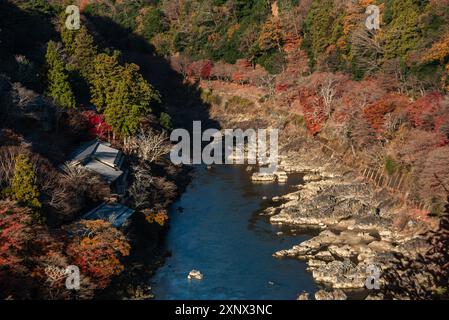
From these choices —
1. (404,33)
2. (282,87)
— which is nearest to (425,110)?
(404,33)

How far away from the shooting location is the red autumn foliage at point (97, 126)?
35.1 meters

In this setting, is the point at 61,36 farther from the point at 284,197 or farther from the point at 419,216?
the point at 419,216

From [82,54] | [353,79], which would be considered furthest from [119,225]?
[353,79]

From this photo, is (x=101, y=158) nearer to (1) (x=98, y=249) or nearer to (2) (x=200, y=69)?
(1) (x=98, y=249)

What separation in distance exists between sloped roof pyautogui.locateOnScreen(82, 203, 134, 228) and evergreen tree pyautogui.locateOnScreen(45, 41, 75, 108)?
10.2 meters

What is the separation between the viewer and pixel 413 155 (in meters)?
31.4

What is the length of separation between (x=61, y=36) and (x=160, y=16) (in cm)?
2532

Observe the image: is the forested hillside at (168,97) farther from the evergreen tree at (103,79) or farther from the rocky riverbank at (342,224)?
the rocky riverbank at (342,224)

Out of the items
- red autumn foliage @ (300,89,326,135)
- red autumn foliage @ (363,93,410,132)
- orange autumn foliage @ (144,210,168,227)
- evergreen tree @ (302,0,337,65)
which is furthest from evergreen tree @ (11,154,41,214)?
evergreen tree @ (302,0,337,65)

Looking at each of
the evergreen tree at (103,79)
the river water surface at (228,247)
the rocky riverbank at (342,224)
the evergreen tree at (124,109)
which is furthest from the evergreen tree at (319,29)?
the evergreen tree at (124,109)

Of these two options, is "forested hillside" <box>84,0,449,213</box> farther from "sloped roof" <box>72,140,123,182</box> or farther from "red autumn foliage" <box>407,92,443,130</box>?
"sloped roof" <box>72,140,123,182</box>

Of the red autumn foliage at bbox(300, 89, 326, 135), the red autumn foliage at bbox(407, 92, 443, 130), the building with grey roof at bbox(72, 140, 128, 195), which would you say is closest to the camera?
the building with grey roof at bbox(72, 140, 128, 195)

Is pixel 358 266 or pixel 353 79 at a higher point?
pixel 353 79

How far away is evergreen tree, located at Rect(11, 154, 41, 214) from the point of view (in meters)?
22.1
